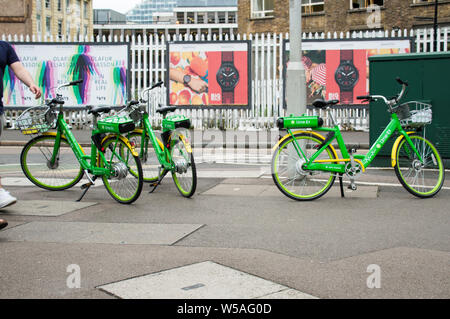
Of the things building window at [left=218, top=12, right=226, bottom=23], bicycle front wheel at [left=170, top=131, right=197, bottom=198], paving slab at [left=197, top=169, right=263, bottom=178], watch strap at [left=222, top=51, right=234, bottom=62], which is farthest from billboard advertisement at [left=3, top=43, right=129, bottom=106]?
building window at [left=218, top=12, right=226, bottom=23]

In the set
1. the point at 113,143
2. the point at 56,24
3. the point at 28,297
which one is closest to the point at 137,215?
the point at 113,143

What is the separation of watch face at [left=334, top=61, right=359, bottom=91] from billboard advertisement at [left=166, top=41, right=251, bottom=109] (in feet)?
8.52

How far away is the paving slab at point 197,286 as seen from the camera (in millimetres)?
3584

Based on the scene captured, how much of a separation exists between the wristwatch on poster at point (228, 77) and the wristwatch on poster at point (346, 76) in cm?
293

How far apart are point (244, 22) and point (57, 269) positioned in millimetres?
33356

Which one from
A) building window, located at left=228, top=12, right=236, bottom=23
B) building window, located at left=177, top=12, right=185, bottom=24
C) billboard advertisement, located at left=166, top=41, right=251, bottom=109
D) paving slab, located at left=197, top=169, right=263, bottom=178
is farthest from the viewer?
building window, located at left=177, top=12, right=185, bottom=24

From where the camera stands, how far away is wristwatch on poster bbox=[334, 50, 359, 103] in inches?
693

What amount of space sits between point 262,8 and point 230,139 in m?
22.3

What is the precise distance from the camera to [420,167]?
277 inches

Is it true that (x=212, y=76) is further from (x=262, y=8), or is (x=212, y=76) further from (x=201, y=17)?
(x=201, y=17)

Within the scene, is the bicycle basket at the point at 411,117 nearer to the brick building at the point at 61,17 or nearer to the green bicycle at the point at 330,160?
the green bicycle at the point at 330,160

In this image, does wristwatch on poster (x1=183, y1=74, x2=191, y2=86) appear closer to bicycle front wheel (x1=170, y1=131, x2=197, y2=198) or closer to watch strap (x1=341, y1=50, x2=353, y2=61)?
watch strap (x1=341, y1=50, x2=353, y2=61)

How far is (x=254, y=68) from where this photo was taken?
728 inches

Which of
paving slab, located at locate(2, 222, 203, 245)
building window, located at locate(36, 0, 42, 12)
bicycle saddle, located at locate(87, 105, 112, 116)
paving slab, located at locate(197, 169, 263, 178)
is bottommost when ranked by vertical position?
paving slab, located at locate(2, 222, 203, 245)
